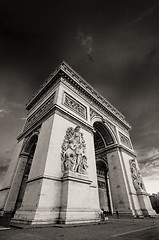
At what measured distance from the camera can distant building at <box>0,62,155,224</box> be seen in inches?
234

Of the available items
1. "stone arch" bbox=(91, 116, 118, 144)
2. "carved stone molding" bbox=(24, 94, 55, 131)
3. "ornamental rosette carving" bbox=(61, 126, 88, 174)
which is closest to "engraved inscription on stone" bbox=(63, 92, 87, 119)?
"carved stone molding" bbox=(24, 94, 55, 131)

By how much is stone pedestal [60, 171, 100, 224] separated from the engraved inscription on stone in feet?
18.6

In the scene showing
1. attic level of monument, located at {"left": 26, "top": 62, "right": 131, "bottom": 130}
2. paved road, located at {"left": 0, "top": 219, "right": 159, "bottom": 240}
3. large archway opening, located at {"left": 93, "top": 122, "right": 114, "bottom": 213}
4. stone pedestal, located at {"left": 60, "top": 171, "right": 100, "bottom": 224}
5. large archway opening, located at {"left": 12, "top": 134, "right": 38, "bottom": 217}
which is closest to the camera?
paved road, located at {"left": 0, "top": 219, "right": 159, "bottom": 240}

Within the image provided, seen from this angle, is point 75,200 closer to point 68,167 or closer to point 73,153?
point 68,167

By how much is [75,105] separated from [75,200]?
747 cm

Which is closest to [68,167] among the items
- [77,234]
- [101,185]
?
[77,234]

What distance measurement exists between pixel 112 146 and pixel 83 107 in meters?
5.50

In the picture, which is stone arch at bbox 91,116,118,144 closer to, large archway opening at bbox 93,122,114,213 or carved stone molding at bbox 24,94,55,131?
large archway opening at bbox 93,122,114,213

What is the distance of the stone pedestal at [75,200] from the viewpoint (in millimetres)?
5605

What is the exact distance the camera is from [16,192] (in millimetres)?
9297

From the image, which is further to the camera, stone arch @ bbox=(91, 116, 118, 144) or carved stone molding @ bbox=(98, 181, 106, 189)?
carved stone molding @ bbox=(98, 181, 106, 189)

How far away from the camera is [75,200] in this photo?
614 centimetres

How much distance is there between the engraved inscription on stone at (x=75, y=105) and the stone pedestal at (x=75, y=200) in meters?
5.68

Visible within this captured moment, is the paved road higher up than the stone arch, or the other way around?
the stone arch
